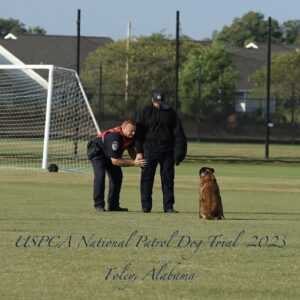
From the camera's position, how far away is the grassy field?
9.59m

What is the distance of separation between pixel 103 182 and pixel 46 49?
76090mm

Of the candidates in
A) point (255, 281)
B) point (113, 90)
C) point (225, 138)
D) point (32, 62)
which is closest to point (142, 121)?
point (255, 281)

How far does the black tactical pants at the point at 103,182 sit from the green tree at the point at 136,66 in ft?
154

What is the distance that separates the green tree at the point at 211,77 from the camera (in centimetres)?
6581

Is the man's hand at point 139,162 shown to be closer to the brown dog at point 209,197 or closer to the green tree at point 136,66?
the brown dog at point 209,197

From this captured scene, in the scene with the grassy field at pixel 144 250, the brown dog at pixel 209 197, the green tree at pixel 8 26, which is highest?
the green tree at pixel 8 26

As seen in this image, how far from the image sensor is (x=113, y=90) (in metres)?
70.9

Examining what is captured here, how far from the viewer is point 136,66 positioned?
76312 mm

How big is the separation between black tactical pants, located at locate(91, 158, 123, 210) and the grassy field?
1.21 feet

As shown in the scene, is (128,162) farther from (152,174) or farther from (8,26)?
(8,26)

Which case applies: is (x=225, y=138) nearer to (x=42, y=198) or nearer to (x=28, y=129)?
(x=28, y=129)

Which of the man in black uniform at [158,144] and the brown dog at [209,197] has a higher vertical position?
the man in black uniform at [158,144]

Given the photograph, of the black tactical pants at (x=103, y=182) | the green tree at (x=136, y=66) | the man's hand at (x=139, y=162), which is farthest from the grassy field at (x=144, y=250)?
the green tree at (x=136, y=66)

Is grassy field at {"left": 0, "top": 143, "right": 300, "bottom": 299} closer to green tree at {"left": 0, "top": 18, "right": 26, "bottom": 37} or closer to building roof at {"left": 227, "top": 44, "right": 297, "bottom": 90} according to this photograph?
building roof at {"left": 227, "top": 44, "right": 297, "bottom": 90}
